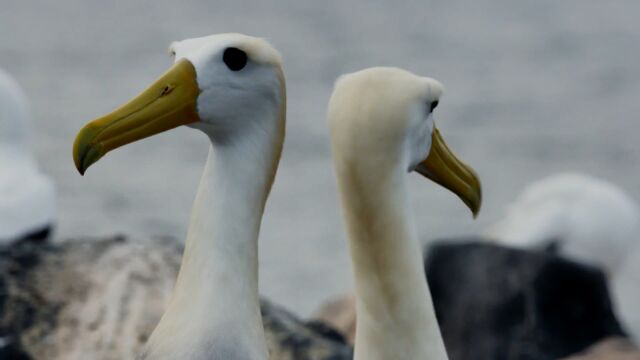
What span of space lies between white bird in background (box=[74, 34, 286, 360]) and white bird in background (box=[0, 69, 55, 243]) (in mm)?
5896

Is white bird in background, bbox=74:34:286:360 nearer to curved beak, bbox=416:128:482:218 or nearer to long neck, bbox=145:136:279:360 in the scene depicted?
long neck, bbox=145:136:279:360

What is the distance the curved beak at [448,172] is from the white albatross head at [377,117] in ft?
0.76

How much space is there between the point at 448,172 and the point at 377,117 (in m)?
0.56

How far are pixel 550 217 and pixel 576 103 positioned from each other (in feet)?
32.8

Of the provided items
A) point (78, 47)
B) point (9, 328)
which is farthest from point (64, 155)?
point (9, 328)

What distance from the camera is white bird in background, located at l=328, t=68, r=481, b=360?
5.32m

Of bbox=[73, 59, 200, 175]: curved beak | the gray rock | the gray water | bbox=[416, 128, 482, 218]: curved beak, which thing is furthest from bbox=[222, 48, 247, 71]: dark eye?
the gray water

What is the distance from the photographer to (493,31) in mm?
26531

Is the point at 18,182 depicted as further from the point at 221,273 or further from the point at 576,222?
the point at 221,273

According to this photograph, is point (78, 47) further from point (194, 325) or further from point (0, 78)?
point (194, 325)

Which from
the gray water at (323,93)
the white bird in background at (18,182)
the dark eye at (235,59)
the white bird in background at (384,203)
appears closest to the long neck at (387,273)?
the white bird in background at (384,203)

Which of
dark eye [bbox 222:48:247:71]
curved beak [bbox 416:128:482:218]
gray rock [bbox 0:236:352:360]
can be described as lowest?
gray rock [bbox 0:236:352:360]

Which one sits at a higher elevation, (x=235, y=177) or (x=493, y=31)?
(x=493, y=31)

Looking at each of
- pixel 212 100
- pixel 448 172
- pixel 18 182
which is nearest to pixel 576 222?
pixel 18 182
